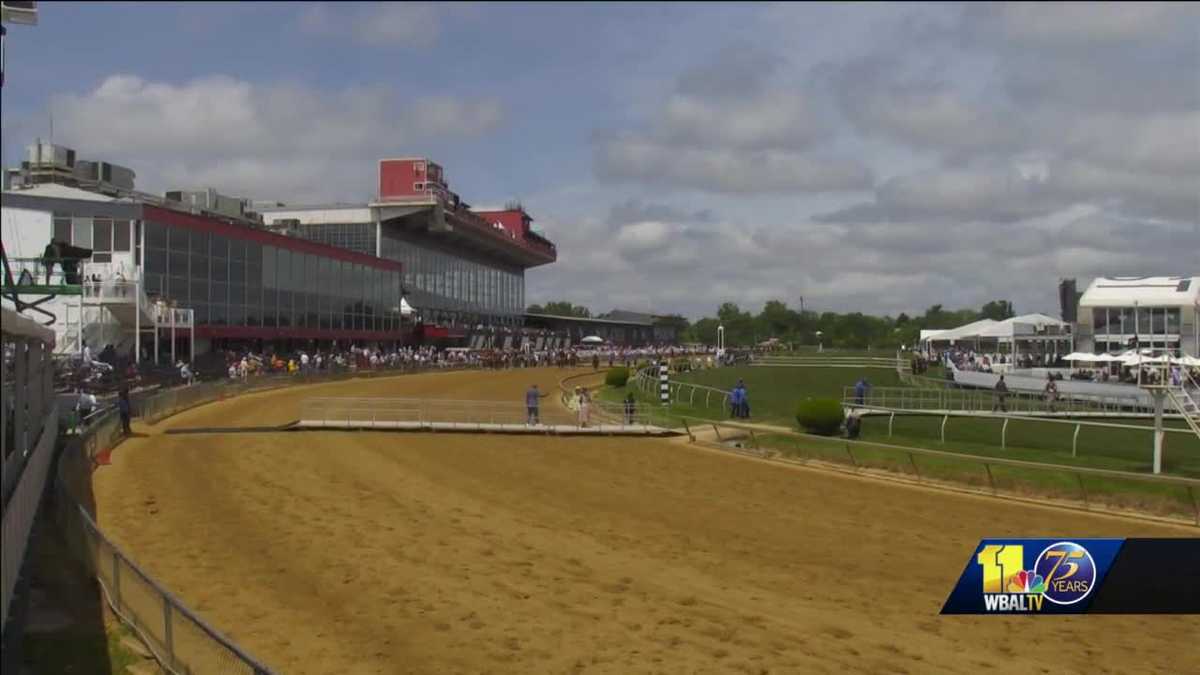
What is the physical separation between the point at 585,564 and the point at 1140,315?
38.0 metres

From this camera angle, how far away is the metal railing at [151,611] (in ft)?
20.9

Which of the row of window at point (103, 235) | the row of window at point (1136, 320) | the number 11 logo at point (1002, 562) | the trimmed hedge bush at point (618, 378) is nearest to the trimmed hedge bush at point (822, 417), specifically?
the number 11 logo at point (1002, 562)

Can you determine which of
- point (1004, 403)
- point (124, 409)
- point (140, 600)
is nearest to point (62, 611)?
point (140, 600)

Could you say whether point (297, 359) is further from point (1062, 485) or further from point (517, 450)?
A: point (1062, 485)

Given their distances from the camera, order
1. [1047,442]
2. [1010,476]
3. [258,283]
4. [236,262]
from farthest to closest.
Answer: [258,283], [236,262], [1047,442], [1010,476]

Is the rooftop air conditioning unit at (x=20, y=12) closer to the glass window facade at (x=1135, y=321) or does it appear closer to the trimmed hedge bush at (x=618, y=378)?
the trimmed hedge bush at (x=618, y=378)

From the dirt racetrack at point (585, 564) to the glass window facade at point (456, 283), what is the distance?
50.8 meters

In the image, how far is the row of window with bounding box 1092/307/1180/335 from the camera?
135 feet

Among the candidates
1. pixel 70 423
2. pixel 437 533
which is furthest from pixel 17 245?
pixel 437 533

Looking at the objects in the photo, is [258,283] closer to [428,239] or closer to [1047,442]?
[428,239]

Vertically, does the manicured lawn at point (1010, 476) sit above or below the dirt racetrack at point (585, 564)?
above

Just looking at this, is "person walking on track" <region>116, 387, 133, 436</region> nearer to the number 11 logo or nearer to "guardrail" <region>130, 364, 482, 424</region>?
"guardrail" <region>130, 364, 482, 424</region>

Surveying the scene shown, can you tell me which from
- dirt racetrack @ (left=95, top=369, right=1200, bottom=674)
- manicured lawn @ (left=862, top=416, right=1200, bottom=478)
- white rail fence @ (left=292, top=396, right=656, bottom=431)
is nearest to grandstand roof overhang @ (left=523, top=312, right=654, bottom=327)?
white rail fence @ (left=292, top=396, right=656, bottom=431)

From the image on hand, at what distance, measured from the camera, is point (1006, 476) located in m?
18.9
